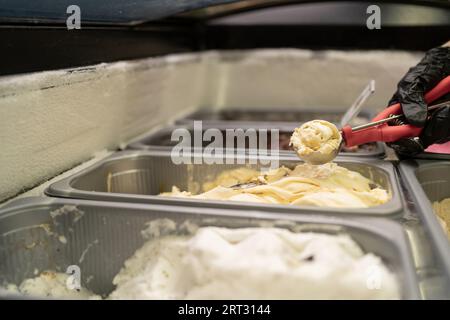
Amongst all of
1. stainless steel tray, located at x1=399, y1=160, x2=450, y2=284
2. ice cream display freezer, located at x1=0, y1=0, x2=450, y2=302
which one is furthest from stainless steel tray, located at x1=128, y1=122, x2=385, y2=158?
stainless steel tray, located at x1=399, y1=160, x2=450, y2=284

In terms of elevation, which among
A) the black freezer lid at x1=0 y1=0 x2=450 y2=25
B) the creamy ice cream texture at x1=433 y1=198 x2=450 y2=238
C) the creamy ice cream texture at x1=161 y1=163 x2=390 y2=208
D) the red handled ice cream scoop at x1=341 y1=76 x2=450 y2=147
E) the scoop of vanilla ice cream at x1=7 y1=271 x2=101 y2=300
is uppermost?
the black freezer lid at x1=0 y1=0 x2=450 y2=25

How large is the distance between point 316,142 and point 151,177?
64 centimetres

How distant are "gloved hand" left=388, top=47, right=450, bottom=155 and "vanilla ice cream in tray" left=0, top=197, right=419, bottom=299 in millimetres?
528

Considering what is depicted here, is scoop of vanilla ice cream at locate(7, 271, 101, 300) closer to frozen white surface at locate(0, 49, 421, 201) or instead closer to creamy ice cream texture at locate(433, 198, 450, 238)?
frozen white surface at locate(0, 49, 421, 201)

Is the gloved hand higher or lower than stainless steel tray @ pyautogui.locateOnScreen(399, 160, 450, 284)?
higher

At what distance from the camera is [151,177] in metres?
1.57

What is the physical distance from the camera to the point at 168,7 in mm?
1642

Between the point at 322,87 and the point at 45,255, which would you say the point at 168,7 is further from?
the point at 322,87

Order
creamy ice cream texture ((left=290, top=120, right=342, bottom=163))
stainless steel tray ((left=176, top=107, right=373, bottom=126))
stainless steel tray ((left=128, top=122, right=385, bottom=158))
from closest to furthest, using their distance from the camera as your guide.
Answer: creamy ice cream texture ((left=290, top=120, right=342, bottom=163))
stainless steel tray ((left=128, top=122, right=385, bottom=158))
stainless steel tray ((left=176, top=107, right=373, bottom=126))

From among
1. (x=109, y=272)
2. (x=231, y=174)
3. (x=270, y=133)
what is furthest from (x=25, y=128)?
(x=270, y=133)

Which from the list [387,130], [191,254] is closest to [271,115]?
[387,130]

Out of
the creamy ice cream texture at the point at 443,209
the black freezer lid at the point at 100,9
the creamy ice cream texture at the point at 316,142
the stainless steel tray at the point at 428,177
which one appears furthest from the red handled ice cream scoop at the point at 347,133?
the black freezer lid at the point at 100,9

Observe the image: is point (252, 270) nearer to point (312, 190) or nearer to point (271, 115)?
point (312, 190)

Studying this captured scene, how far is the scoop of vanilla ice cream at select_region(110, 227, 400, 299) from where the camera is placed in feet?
2.68
